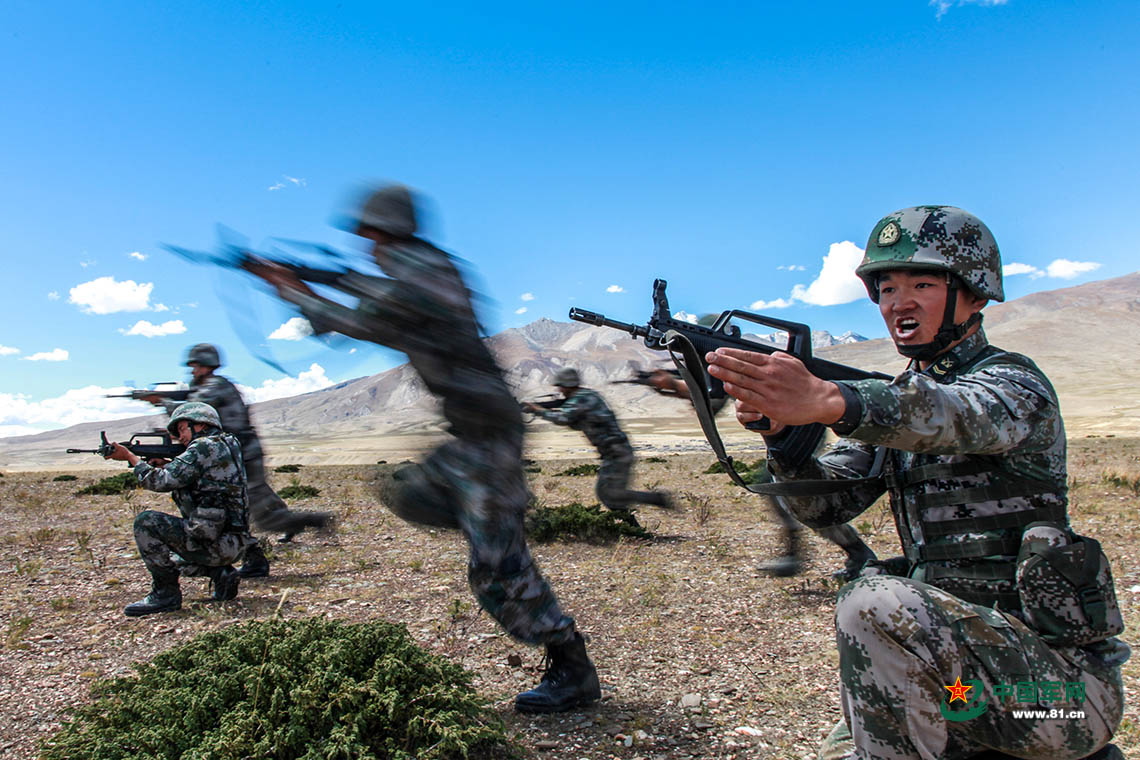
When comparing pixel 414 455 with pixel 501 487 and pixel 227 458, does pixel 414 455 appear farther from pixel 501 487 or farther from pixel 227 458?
pixel 227 458

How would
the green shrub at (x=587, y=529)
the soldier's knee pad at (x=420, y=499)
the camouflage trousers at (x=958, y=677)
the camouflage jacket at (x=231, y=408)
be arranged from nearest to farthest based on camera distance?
1. the camouflage trousers at (x=958, y=677)
2. the soldier's knee pad at (x=420, y=499)
3. the camouflage jacket at (x=231, y=408)
4. the green shrub at (x=587, y=529)

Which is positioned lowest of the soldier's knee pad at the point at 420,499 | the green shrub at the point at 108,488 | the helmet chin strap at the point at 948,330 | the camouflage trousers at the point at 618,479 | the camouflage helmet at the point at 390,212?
the camouflage trousers at the point at 618,479

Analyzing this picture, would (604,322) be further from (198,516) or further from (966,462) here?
(966,462)

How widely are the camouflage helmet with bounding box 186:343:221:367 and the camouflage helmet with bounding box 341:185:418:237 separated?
5726 mm

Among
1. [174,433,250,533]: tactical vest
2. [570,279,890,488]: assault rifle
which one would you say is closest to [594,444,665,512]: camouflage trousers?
[570,279,890,488]: assault rifle

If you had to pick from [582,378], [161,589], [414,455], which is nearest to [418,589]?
[161,589]

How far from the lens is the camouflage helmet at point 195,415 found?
22.9 ft

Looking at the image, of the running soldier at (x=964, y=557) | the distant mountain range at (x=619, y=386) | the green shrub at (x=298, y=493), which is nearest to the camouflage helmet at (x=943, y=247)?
the running soldier at (x=964, y=557)

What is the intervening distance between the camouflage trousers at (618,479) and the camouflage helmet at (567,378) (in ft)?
2.88

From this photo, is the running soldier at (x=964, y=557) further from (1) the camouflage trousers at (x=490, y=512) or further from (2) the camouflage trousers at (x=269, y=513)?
(2) the camouflage trousers at (x=269, y=513)

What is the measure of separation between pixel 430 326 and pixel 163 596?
4856 millimetres

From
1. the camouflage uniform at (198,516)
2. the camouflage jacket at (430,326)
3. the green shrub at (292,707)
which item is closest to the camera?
the green shrub at (292,707)

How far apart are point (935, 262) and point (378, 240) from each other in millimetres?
2465

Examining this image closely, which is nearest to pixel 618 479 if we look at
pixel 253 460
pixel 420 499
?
pixel 253 460
